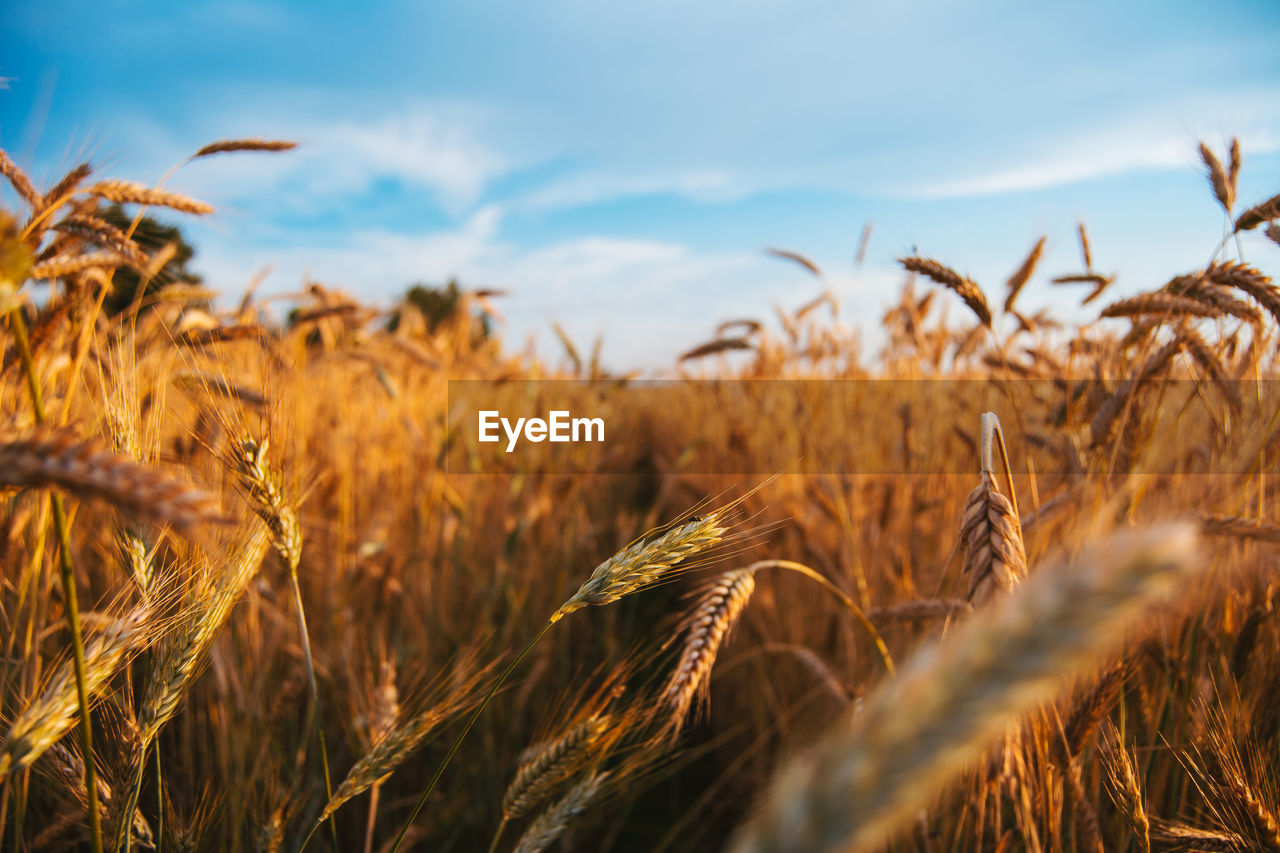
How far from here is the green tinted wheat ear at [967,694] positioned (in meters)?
0.26

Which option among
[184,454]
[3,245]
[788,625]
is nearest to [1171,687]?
[788,625]

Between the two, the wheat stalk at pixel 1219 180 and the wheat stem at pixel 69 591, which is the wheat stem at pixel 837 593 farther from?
the wheat stalk at pixel 1219 180

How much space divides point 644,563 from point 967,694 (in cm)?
53

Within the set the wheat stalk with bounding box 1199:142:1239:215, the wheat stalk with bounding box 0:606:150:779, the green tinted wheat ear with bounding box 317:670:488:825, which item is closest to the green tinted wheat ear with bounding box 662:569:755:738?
the green tinted wheat ear with bounding box 317:670:488:825

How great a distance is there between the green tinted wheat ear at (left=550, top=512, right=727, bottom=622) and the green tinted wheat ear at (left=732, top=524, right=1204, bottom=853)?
477mm

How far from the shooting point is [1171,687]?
1.25 metres

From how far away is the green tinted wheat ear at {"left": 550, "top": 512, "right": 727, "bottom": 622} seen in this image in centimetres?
76

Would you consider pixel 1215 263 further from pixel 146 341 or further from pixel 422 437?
pixel 146 341

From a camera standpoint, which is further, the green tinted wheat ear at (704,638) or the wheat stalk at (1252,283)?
the wheat stalk at (1252,283)

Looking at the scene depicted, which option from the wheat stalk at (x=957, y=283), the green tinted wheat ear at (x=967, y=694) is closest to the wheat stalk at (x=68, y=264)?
the green tinted wheat ear at (x=967, y=694)

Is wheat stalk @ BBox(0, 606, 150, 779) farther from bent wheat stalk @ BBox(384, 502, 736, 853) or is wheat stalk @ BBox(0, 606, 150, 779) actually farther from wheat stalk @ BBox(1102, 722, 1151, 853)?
wheat stalk @ BBox(1102, 722, 1151, 853)

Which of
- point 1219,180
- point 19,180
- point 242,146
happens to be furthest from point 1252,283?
point 19,180

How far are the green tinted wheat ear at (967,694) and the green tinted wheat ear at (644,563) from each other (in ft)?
1.56

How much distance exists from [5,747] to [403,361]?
4028 mm
